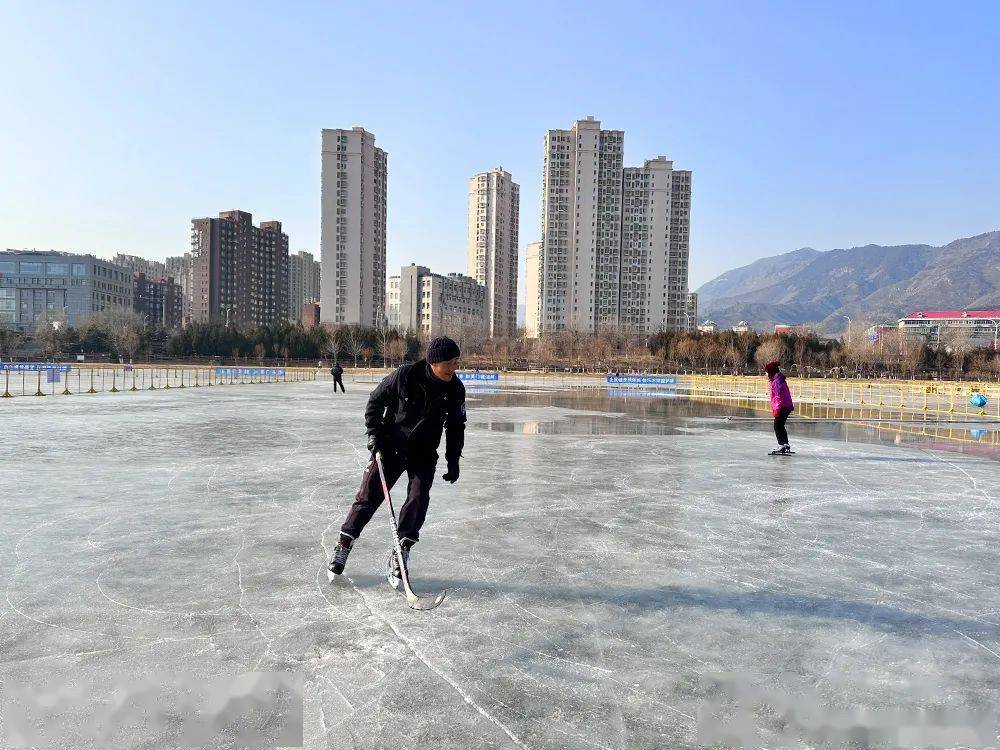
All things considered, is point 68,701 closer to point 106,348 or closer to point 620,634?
point 620,634

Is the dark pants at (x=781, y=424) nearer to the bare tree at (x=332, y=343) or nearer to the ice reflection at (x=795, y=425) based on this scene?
the ice reflection at (x=795, y=425)

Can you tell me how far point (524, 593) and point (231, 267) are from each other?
19433 centimetres

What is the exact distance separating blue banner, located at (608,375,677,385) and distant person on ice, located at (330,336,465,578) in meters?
41.5

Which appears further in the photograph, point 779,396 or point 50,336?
point 50,336

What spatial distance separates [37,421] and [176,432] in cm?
458

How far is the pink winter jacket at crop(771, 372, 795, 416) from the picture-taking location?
11.6 meters

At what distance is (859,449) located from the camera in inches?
508

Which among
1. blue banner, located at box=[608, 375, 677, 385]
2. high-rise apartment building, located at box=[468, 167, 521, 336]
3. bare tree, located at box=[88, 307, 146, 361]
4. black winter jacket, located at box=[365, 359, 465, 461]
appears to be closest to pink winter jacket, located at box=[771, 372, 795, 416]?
black winter jacket, located at box=[365, 359, 465, 461]

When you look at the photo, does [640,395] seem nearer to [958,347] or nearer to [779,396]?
[779,396]

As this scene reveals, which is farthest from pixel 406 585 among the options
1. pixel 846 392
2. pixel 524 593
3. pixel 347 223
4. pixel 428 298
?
pixel 428 298

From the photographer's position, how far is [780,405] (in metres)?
11.6

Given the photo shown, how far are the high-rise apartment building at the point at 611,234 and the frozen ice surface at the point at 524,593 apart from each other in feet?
433

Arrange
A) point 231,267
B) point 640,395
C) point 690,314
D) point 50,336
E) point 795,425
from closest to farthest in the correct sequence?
point 795,425 → point 640,395 → point 50,336 → point 690,314 → point 231,267

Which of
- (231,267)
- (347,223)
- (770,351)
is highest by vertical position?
(347,223)
